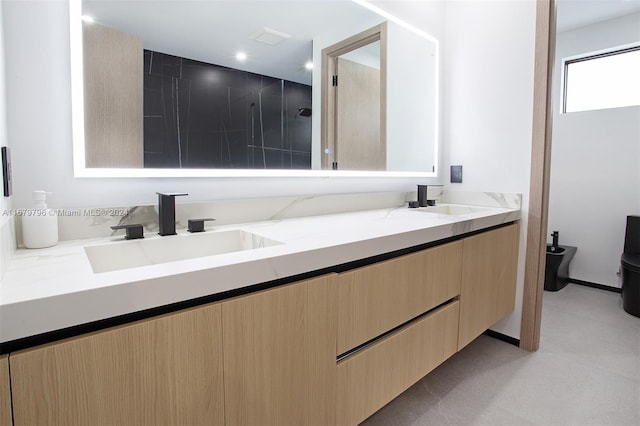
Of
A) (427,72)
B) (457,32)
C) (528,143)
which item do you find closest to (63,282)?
(528,143)

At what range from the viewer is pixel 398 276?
114cm

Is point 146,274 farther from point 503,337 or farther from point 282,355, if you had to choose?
point 503,337

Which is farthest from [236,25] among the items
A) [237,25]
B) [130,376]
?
[130,376]

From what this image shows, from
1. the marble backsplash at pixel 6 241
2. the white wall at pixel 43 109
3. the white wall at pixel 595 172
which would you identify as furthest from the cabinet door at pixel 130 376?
the white wall at pixel 595 172

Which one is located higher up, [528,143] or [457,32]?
[457,32]

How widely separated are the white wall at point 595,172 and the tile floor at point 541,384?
93 centimetres

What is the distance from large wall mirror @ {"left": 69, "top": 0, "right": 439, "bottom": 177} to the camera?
1086 millimetres

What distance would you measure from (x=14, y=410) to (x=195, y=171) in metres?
0.89

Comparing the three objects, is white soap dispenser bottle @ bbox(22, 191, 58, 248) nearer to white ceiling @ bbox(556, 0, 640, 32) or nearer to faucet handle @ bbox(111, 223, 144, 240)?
faucet handle @ bbox(111, 223, 144, 240)

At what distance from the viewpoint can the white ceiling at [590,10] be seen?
8.45 feet

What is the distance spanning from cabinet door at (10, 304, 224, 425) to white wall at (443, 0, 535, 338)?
1.89 m

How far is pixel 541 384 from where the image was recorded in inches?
64.5

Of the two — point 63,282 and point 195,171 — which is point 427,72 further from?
point 63,282

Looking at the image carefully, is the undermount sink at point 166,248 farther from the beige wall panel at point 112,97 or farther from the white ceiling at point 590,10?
the white ceiling at point 590,10
